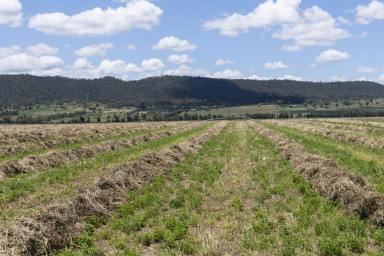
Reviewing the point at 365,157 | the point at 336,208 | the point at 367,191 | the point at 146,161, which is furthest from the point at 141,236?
the point at 365,157

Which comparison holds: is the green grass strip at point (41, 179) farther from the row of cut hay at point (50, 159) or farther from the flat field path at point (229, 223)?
the flat field path at point (229, 223)

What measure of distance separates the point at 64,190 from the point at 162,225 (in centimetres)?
643

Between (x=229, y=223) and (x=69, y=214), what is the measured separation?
469 centimetres

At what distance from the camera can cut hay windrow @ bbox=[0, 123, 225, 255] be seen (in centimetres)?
1155

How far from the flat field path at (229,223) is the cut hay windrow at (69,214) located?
436 mm

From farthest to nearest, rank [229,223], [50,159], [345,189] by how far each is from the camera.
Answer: [50,159] < [345,189] < [229,223]

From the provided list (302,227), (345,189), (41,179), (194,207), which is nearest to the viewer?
(302,227)

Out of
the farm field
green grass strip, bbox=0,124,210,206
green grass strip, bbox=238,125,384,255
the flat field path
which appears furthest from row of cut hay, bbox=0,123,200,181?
green grass strip, bbox=238,125,384,255

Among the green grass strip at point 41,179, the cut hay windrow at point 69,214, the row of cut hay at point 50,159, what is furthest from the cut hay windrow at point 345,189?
the row of cut hay at point 50,159

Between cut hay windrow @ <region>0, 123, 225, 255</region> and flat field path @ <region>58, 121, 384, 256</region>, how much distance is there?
436 mm

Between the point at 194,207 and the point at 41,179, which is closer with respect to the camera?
the point at 194,207

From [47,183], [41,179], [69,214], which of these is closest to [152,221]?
[69,214]

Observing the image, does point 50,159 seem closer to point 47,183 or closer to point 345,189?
point 47,183

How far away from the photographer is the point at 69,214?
1447cm
